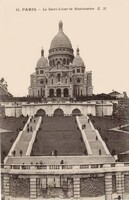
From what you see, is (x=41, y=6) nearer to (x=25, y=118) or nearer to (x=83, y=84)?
(x=25, y=118)

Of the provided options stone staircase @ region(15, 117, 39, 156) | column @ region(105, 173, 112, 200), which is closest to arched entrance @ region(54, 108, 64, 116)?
stone staircase @ region(15, 117, 39, 156)

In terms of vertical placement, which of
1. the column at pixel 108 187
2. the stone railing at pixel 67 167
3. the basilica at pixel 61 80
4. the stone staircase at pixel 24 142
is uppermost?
the basilica at pixel 61 80

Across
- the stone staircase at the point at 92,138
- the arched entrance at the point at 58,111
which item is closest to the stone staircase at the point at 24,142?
the stone staircase at the point at 92,138

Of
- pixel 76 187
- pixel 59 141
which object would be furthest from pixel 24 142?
pixel 76 187

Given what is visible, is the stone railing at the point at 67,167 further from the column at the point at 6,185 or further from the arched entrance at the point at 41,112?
the arched entrance at the point at 41,112

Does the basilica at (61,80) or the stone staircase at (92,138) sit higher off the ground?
the basilica at (61,80)

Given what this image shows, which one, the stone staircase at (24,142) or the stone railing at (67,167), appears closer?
the stone railing at (67,167)

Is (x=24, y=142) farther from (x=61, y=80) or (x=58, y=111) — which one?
(x=61, y=80)

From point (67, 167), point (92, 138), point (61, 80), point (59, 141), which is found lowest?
point (67, 167)

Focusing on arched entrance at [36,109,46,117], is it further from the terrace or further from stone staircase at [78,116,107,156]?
the terrace

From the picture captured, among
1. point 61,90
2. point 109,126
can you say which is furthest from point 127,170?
point 61,90

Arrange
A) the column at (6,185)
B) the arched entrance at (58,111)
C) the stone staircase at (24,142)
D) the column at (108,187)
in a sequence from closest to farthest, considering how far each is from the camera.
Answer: the column at (6,185)
the column at (108,187)
the stone staircase at (24,142)
the arched entrance at (58,111)
